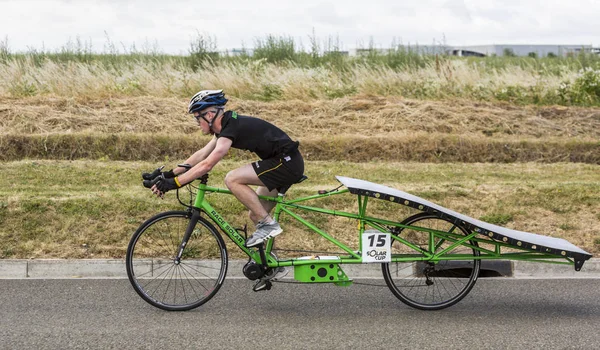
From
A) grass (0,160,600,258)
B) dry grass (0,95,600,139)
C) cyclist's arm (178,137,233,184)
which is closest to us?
cyclist's arm (178,137,233,184)

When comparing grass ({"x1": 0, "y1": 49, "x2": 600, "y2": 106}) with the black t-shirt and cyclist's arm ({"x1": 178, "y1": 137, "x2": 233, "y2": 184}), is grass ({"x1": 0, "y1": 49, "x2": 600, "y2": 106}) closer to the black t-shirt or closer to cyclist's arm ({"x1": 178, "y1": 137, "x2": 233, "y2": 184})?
the black t-shirt

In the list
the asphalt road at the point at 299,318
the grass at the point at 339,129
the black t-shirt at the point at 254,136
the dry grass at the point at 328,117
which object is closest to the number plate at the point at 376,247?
the asphalt road at the point at 299,318

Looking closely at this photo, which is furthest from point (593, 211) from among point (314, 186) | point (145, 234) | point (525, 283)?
point (145, 234)

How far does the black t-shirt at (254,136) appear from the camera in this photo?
6.72 m

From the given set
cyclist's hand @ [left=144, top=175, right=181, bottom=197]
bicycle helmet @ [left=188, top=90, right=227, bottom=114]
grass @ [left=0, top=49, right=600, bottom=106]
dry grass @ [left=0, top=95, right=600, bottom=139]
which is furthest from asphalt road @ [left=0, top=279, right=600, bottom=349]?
grass @ [left=0, top=49, right=600, bottom=106]

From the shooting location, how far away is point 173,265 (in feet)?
23.8

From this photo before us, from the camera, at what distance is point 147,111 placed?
1727 cm

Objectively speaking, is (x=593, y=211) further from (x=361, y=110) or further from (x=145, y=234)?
(x=361, y=110)

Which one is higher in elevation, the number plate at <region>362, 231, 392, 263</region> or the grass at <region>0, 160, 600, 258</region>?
the number plate at <region>362, 231, 392, 263</region>

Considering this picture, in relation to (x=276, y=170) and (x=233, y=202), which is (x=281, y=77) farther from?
(x=276, y=170)

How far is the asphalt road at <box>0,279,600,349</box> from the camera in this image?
5.93 m

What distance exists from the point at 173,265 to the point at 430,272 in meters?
2.36

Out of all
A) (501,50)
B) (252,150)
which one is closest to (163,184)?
(252,150)

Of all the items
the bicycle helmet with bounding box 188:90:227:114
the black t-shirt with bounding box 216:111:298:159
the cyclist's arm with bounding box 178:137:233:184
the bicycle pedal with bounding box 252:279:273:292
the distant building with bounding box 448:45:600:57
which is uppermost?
the distant building with bounding box 448:45:600:57
